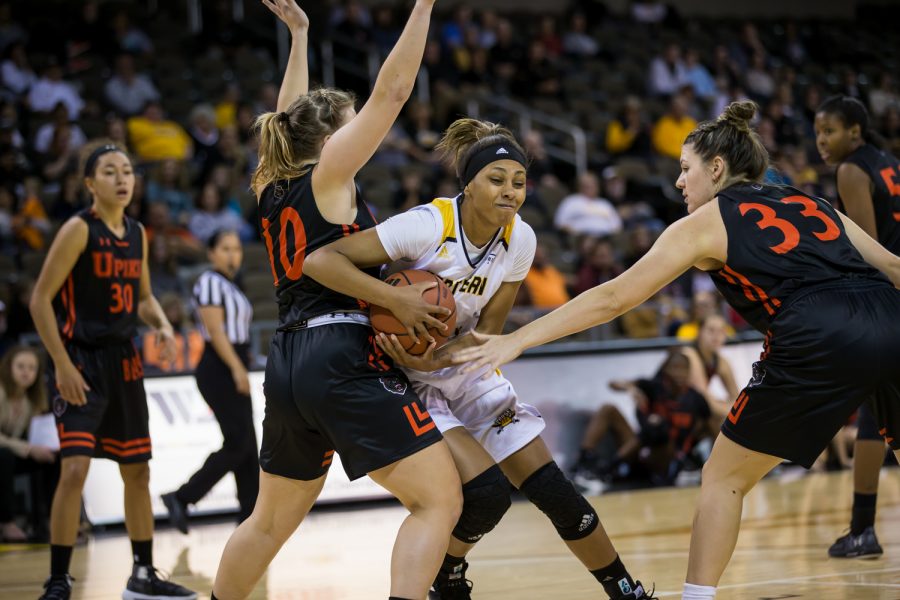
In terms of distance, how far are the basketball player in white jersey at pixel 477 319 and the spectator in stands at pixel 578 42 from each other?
511 inches

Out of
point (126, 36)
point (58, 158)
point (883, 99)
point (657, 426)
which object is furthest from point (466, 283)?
point (883, 99)

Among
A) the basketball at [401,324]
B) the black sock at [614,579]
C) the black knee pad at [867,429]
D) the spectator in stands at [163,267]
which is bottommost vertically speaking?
the black sock at [614,579]

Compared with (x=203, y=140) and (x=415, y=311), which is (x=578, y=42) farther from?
(x=415, y=311)

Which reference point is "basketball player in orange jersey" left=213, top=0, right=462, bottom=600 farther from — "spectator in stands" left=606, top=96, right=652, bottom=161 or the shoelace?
"spectator in stands" left=606, top=96, right=652, bottom=161

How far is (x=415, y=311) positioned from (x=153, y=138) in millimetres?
8919

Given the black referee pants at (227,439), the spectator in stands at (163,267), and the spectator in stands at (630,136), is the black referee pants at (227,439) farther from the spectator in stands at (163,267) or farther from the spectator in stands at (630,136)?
the spectator in stands at (630,136)

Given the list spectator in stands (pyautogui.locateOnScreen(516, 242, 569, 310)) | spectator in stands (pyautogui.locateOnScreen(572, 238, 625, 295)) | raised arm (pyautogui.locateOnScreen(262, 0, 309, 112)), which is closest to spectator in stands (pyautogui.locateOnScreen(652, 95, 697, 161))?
spectator in stands (pyautogui.locateOnScreen(572, 238, 625, 295))

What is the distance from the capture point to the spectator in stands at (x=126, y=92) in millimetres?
12477

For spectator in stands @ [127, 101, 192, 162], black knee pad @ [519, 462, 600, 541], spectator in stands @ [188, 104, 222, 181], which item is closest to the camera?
black knee pad @ [519, 462, 600, 541]

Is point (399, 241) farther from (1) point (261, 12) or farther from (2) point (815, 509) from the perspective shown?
(1) point (261, 12)

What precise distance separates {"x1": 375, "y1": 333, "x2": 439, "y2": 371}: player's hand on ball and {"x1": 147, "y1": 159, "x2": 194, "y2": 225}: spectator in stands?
25.2ft

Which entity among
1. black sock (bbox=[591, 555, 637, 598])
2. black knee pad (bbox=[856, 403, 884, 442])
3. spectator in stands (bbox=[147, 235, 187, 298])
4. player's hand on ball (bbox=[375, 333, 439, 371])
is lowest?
black sock (bbox=[591, 555, 637, 598])

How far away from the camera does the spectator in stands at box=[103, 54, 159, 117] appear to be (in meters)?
12.5

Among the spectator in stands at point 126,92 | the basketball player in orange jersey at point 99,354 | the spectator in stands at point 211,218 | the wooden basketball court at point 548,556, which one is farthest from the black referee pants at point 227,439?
the spectator in stands at point 126,92
